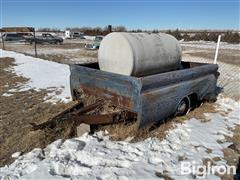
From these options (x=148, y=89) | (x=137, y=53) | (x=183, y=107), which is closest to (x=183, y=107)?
(x=183, y=107)

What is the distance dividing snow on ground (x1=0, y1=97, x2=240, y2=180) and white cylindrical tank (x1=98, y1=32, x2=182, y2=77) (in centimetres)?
121

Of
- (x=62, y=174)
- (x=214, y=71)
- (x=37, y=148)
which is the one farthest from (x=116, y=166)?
(x=214, y=71)

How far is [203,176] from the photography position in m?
3.22

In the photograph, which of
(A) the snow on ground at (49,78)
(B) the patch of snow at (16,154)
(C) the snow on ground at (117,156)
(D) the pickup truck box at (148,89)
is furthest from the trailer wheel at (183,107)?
(B) the patch of snow at (16,154)

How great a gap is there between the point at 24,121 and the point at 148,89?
2.64 metres

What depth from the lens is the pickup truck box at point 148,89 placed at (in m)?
3.85

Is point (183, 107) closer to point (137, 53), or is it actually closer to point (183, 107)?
point (183, 107)

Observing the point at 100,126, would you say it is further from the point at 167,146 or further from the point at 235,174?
the point at 235,174

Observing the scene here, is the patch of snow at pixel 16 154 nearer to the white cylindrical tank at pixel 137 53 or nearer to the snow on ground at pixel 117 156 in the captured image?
the snow on ground at pixel 117 156

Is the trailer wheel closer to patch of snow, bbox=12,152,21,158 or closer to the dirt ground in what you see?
the dirt ground

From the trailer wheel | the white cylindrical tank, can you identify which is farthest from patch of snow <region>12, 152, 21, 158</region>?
the trailer wheel

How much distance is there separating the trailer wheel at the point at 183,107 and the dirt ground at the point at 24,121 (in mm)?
2159

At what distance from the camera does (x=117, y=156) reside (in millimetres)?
3559

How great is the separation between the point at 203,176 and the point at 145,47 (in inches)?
90.8
